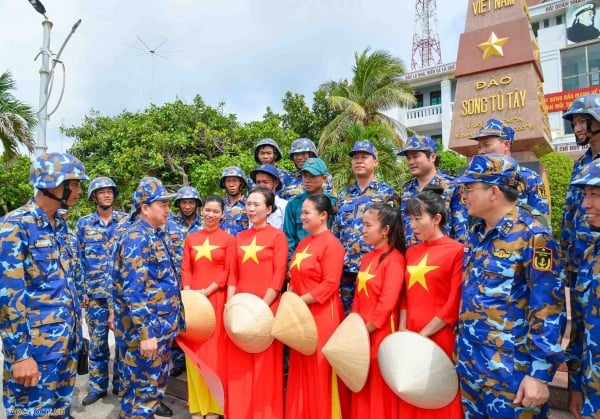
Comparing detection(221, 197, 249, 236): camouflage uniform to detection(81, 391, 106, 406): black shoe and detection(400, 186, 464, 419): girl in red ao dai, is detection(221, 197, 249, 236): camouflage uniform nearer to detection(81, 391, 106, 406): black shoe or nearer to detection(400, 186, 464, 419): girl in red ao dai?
detection(81, 391, 106, 406): black shoe

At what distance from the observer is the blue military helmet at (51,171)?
2.58 m

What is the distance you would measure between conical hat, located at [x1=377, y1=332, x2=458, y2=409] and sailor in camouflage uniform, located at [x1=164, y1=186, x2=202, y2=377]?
111 inches

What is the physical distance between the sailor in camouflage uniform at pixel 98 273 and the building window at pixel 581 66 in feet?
75.1

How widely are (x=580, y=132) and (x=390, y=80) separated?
15.4 metres

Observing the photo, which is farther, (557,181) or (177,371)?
(557,181)

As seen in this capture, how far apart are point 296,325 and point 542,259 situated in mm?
1608

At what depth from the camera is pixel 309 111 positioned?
19.0 meters

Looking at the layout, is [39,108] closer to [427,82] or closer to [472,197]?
[472,197]

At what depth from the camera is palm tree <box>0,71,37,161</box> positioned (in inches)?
490

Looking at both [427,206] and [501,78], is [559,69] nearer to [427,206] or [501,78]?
[501,78]

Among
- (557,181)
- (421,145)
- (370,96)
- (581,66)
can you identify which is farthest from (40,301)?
(581,66)

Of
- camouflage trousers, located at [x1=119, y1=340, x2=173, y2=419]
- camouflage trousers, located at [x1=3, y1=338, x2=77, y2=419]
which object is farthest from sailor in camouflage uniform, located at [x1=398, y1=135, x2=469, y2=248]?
camouflage trousers, located at [x1=3, y1=338, x2=77, y2=419]

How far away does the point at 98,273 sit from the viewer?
15.3ft

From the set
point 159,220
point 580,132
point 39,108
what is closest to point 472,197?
point 580,132
